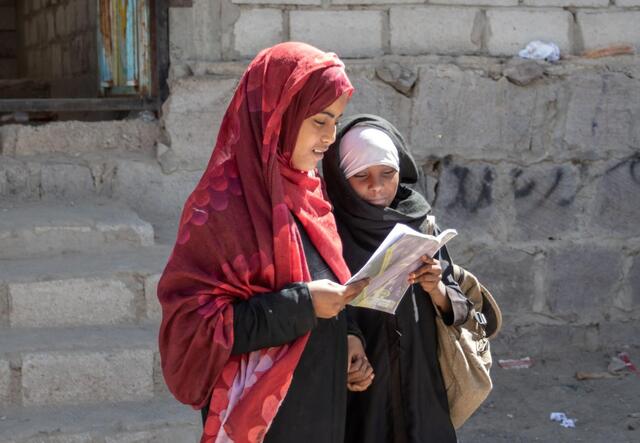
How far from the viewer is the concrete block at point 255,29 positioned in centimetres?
500

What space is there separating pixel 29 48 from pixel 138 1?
462 centimetres

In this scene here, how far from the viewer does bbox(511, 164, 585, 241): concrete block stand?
17.7 feet

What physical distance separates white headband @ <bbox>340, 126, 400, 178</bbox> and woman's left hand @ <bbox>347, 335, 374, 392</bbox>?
0.43 meters

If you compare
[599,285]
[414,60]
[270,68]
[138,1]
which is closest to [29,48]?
[138,1]

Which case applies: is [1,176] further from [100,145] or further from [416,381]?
[416,381]

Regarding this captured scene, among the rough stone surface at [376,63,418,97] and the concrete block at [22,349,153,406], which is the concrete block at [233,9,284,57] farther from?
the concrete block at [22,349,153,406]

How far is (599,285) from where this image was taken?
5.50 metres

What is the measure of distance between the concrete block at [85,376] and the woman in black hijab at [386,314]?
1533mm

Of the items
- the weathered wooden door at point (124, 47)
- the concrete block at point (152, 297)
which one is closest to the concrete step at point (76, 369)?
the concrete block at point (152, 297)

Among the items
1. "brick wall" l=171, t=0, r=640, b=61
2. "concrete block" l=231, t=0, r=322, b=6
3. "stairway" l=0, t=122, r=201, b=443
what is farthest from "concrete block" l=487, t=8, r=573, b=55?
"stairway" l=0, t=122, r=201, b=443

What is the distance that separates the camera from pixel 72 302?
4.31 metres

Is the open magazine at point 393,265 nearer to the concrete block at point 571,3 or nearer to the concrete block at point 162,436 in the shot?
the concrete block at point 162,436

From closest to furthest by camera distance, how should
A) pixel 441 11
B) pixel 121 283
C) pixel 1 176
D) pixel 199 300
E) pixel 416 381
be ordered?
pixel 199 300, pixel 416 381, pixel 121 283, pixel 1 176, pixel 441 11

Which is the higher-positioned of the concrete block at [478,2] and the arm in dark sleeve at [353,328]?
the concrete block at [478,2]
